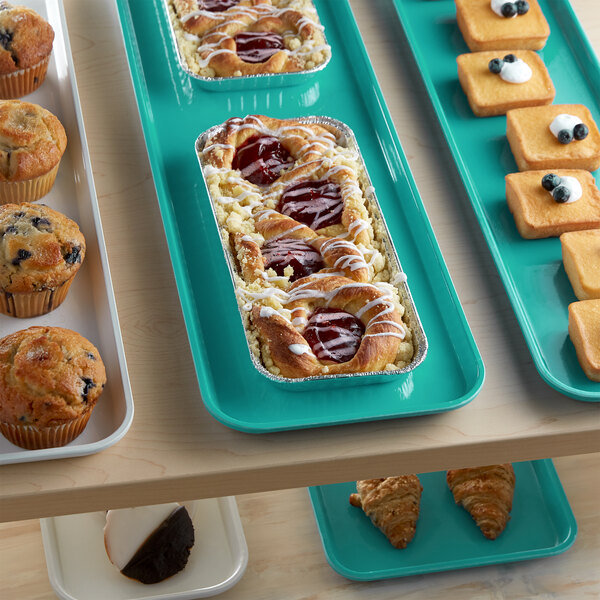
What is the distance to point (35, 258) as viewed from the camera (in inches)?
64.7

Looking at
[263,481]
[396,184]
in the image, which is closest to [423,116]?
[396,184]

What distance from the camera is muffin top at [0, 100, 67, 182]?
5.84ft

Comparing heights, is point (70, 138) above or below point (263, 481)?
above

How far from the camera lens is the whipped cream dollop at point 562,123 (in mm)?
1986

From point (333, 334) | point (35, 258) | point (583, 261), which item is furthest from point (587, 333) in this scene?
point (35, 258)

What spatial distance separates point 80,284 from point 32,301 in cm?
12

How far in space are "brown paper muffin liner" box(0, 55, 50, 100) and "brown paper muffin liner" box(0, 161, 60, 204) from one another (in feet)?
0.79

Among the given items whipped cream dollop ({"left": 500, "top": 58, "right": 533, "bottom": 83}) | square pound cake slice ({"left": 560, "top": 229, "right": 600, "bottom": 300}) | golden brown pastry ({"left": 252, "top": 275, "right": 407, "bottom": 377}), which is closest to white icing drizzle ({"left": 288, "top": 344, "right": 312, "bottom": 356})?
golden brown pastry ({"left": 252, "top": 275, "right": 407, "bottom": 377})

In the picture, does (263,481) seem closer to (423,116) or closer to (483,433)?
(483,433)

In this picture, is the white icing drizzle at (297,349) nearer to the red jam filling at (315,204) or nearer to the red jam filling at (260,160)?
the red jam filling at (315,204)

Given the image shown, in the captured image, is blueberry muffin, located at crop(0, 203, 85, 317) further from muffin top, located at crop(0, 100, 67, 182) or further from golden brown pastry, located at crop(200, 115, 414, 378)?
golden brown pastry, located at crop(200, 115, 414, 378)

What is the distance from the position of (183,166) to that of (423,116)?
56 cm

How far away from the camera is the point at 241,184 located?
1.86m

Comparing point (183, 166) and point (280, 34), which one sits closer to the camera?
point (183, 166)
